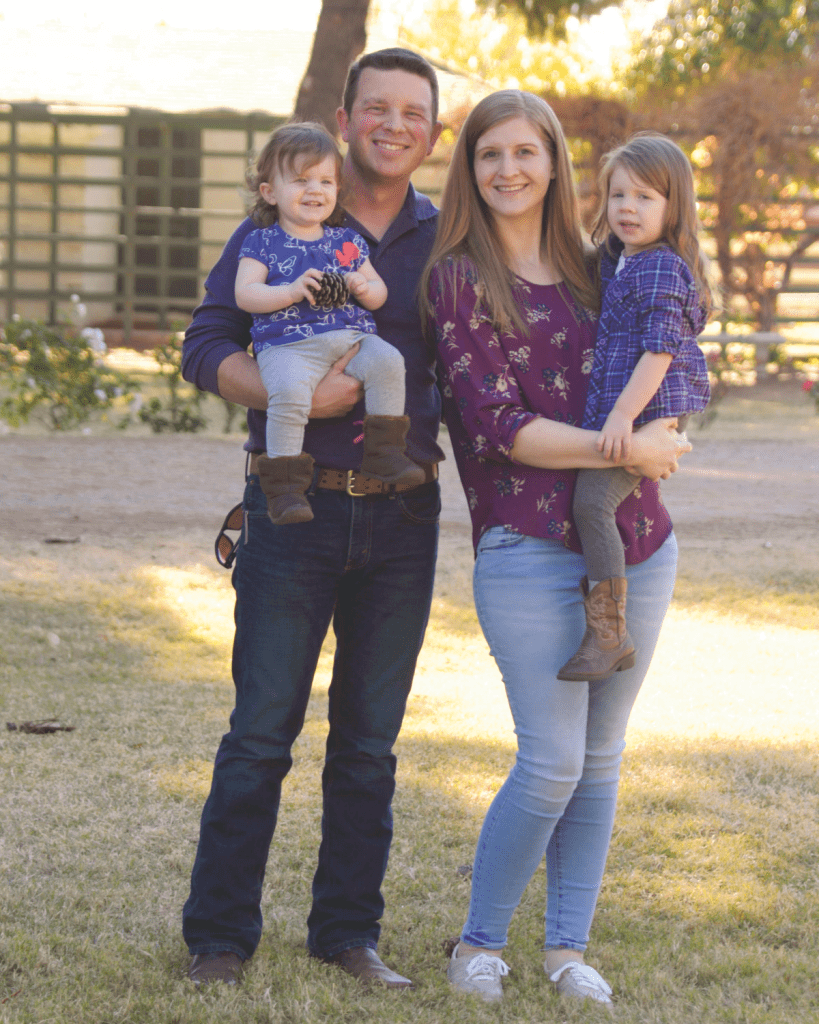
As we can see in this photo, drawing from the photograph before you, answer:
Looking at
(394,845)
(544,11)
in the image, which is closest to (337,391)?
(394,845)

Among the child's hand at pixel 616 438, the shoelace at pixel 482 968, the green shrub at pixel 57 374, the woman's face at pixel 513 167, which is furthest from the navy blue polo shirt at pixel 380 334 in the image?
the green shrub at pixel 57 374

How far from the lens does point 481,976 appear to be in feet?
9.00

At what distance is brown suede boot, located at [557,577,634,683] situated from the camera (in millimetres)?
2484

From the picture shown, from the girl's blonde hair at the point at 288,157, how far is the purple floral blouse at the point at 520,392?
354mm

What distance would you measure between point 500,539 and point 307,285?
66 cm

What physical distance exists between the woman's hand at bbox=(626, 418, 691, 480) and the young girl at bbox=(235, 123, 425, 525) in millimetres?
456

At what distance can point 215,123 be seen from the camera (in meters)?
17.0

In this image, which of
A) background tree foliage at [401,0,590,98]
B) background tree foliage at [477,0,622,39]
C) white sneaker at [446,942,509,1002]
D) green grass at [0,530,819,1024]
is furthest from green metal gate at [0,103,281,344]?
background tree foliage at [401,0,590,98]

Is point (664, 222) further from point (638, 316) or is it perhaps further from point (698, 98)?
point (698, 98)

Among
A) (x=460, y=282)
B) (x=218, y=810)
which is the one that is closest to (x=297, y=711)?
(x=218, y=810)

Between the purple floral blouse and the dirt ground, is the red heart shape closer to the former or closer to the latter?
the purple floral blouse

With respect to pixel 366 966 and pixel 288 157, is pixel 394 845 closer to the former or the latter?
pixel 366 966

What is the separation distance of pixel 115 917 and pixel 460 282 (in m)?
1.82

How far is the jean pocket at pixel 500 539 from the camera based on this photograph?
2561mm
